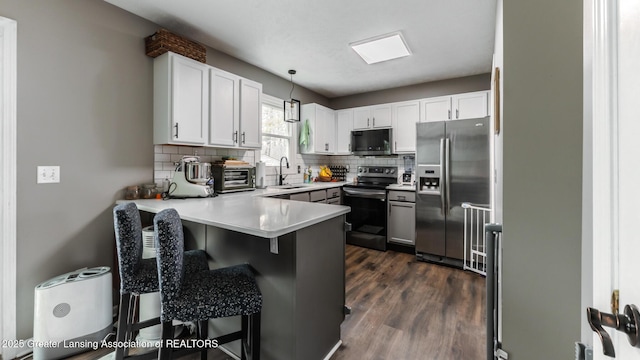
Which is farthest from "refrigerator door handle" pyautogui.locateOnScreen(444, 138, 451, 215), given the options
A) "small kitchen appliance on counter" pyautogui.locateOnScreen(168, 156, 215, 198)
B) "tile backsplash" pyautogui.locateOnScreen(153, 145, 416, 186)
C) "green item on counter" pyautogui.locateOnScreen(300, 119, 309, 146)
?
"small kitchen appliance on counter" pyautogui.locateOnScreen(168, 156, 215, 198)

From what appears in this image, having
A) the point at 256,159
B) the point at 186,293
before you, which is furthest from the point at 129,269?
the point at 256,159

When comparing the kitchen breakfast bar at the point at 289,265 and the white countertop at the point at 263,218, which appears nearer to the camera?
the white countertop at the point at 263,218

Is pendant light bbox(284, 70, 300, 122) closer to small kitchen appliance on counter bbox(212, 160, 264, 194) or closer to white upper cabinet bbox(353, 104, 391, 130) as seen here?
small kitchen appliance on counter bbox(212, 160, 264, 194)

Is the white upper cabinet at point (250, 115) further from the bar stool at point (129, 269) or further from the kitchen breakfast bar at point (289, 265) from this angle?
the bar stool at point (129, 269)

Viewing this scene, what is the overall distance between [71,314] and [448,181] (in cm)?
374

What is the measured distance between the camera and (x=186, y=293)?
1.19m

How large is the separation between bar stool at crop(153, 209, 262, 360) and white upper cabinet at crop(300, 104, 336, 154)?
3.32 m

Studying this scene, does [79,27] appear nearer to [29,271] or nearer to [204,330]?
[29,271]

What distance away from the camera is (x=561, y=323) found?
1.06 m

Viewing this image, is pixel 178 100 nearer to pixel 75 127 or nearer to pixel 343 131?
pixel 75 127

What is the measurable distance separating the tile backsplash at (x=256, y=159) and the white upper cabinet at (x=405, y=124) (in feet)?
1.09

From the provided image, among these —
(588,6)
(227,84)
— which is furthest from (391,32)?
(588,6)

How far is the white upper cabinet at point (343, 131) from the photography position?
475cm

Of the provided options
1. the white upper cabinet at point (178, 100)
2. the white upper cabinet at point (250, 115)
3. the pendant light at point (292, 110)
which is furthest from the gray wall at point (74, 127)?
the pendant light at point (292, 110)
